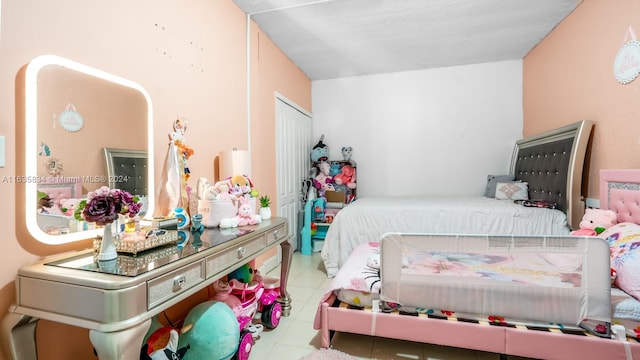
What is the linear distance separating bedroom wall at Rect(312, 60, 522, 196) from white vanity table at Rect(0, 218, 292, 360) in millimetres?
3596

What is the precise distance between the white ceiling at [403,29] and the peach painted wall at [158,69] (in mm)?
359

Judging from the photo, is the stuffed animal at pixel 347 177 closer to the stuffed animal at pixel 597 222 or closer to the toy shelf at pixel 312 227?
the toy shelf at pixel 312 227

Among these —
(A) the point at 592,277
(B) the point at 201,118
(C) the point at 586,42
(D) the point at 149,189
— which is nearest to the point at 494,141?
(C) the point at 586,42

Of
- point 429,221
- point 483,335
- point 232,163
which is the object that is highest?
point 232,163

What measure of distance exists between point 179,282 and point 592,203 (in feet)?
10.9

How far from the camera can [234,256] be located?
5.05 ft

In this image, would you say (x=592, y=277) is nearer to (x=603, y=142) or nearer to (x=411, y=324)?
(x=411, y=324)

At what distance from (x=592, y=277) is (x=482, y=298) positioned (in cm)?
50

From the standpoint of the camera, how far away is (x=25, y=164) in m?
1.13

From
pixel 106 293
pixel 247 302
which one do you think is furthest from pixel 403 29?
pixel 106 293

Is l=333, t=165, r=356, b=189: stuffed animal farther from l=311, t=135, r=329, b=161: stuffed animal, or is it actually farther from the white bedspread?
the white bedspread

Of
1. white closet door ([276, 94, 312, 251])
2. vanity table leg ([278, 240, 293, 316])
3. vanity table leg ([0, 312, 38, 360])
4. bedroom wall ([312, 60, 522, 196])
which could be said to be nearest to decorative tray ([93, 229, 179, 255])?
vanity table leg ([0, 312, 38, 360])

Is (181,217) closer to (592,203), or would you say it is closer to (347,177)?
(347,177)

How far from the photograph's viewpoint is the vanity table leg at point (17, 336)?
1.05 metres
